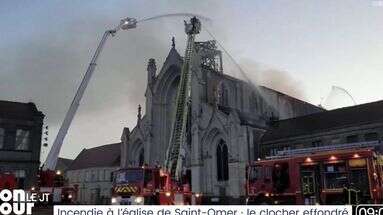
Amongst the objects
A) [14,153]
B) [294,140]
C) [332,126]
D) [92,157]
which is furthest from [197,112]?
[92,157]

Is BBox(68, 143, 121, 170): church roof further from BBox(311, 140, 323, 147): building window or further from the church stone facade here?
BBox(311, 140, 323, 147): building window

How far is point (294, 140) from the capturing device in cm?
3972

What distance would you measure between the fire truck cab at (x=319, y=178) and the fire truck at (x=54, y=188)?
45.3 ft

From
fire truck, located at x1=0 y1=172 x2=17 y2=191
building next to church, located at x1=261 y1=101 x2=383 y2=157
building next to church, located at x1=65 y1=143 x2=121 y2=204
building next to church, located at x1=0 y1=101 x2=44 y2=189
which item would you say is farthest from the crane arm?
building next to church, located at x1=65 y1=143 x2=121 y2=204

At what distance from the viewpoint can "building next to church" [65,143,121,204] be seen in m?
62.8

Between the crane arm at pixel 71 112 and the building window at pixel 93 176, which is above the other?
the crane arm at pixel 71 112

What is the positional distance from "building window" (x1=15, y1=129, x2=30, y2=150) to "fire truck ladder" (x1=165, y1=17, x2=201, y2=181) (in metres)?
16.9

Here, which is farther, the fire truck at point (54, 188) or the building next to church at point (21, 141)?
the building next to church at point (21, 141)

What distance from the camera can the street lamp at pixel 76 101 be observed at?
29125 millimetres

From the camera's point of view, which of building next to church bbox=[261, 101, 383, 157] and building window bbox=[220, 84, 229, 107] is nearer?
building next to church bbox=[261, 101, 383, 157]

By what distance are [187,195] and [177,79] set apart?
28.0 meters

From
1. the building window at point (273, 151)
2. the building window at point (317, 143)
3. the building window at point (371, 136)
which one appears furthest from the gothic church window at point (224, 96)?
the building window at point (371, 136)

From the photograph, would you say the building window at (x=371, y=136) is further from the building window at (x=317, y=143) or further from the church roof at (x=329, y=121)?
the building window at (x=317, y=143)

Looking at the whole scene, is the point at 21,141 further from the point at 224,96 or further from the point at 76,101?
the point at 224,96
